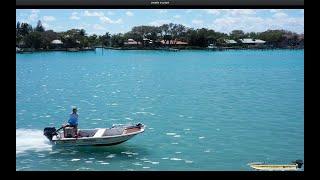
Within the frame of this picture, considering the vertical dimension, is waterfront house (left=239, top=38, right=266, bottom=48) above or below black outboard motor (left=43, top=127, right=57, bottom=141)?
above

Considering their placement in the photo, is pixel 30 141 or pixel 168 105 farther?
pixel 168 105

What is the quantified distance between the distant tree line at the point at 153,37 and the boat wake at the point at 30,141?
0.47 m

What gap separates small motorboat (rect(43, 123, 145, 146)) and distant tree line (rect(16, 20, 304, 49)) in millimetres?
453

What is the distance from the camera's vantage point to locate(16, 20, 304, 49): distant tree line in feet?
8.63

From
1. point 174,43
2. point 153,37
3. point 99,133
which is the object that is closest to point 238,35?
point 174,43

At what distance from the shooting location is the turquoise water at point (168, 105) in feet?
8.11

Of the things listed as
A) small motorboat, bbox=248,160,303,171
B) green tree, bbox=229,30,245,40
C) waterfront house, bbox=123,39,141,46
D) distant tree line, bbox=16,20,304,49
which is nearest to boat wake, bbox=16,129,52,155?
distant tree line, bbox=16,20,304,49

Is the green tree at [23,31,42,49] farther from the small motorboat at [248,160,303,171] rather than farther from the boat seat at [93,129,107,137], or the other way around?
the small motorboat at [248,160,303,171]

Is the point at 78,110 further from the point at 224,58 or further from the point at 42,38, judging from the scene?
the point at 224,58

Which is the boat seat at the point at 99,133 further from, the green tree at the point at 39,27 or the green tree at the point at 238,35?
the green tree at the point at 238,35

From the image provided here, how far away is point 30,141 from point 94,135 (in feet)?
1.14

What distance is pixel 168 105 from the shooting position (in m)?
2.64

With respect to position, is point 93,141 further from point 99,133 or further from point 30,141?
point 30,141
